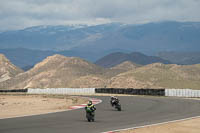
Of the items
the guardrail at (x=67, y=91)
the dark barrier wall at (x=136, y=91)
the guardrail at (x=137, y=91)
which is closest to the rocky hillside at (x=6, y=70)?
the guardrail at (x=67, y=91)

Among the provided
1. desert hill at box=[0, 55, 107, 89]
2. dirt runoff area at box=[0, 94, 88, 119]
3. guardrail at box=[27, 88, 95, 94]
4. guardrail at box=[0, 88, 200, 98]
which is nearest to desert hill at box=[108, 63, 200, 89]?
desert hill at box=[0, 55, 107, 89]

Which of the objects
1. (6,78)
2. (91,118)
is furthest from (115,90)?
(6,78)

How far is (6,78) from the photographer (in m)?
172

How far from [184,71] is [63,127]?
115936 millimetres

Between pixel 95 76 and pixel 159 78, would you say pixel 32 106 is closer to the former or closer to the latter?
pixel 159 78

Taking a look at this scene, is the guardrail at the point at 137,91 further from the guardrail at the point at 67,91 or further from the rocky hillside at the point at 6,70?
the rocky hillside at the point at 6,70

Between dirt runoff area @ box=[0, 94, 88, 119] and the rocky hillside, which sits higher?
the rocky hillside

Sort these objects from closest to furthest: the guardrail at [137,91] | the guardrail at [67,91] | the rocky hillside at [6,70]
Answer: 1. the guardrail at [137,91]
2. the guardrail at [67,91]
3. the rocky hillside at [6,70]

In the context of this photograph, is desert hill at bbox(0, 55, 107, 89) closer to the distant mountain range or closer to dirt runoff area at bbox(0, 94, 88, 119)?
the distant mountain range

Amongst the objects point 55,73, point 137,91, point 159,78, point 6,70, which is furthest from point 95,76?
point 6,70

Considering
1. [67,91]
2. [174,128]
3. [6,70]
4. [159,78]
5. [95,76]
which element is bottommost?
[174,128]

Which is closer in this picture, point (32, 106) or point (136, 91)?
point (32, 106)

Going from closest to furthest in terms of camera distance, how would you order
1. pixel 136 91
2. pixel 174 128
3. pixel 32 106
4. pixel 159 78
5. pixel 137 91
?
pixel 174 128 < pixel 32 106 < pixel 137 91 < pixel 136 91 < pixel 159 78

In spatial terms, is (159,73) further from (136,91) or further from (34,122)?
(34,122)
